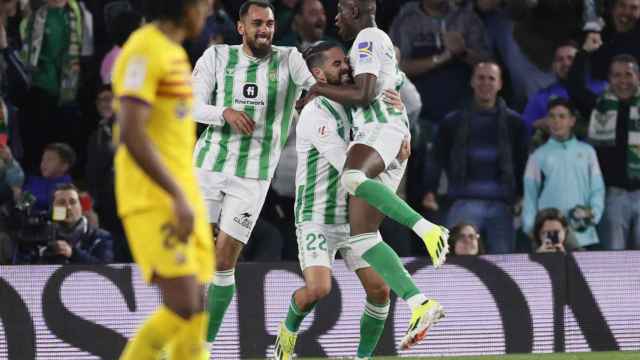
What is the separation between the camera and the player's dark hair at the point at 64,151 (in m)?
12.4

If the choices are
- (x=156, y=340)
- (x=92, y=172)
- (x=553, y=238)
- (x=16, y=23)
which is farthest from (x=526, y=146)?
(x=156, y=340)

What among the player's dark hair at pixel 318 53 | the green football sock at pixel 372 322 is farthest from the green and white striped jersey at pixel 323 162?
the green football sock at pixel 372 322

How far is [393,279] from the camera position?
859 centimetres

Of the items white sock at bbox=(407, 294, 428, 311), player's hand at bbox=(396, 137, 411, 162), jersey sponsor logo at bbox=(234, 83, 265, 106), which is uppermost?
jersey sponsor logo at bbox=(234, 83, 265, 106)

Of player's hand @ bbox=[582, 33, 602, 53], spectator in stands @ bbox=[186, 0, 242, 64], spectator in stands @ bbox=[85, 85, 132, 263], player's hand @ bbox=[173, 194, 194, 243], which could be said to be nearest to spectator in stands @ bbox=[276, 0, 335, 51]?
spectator in stands @ bbox=[186, 0, 242, 64]

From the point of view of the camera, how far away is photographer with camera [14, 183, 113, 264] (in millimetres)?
11203

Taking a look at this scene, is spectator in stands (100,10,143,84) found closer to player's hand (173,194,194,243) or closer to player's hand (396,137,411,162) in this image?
player's hand (396,137,411,162)

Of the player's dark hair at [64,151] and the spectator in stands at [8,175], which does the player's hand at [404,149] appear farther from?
the spectator in stands at [8,175]

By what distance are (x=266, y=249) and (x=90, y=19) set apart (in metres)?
3.09

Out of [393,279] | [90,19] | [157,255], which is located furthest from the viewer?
[90,19]

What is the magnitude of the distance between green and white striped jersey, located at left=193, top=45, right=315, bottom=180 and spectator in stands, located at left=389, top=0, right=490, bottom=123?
4.03 m

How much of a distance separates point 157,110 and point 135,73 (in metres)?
0.20

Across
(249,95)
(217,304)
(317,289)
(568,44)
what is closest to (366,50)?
(249,95)

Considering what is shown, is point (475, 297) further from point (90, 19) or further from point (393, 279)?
point (90, 19)
